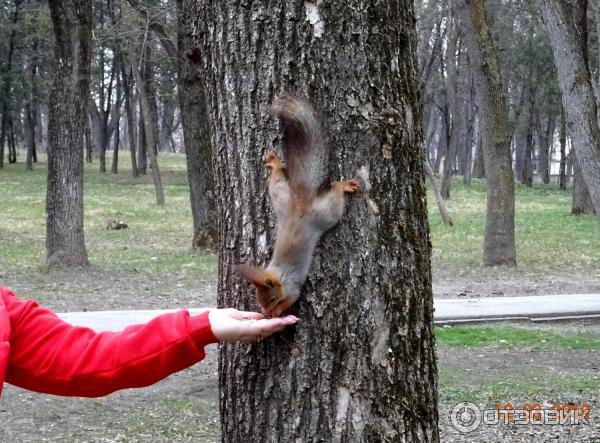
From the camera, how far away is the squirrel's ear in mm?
2084

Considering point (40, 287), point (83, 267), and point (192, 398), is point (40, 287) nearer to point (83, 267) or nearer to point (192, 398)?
point (83, 267)

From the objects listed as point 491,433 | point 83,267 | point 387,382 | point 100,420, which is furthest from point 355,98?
point 83,267

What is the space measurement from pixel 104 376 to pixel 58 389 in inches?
6.2

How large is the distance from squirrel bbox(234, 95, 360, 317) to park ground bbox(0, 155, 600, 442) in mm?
3088

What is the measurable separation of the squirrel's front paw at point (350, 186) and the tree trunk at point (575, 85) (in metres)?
5.42

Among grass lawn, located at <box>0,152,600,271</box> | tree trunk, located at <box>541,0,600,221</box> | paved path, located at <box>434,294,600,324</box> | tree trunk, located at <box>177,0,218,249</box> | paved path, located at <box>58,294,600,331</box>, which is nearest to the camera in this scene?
tree trunk, located at <box>541,0,600,221</box>

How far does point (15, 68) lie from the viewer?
118ft

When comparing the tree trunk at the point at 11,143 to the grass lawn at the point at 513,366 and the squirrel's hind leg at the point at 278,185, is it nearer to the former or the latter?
the grass lawn at the point at 513,366

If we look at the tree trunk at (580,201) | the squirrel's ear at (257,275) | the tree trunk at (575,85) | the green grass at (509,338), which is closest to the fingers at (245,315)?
the squirrel's ear at (257,275)

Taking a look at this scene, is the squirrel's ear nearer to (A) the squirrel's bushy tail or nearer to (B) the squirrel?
(B) the squirrel

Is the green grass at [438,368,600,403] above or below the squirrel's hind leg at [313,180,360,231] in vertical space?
below

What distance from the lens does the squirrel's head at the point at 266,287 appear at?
2.09 m

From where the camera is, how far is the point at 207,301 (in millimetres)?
9648

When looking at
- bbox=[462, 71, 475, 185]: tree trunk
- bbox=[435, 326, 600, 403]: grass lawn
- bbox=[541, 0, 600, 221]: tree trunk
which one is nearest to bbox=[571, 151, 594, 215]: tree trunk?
bbox=[462, 71, 475, 185]: tree trunk
